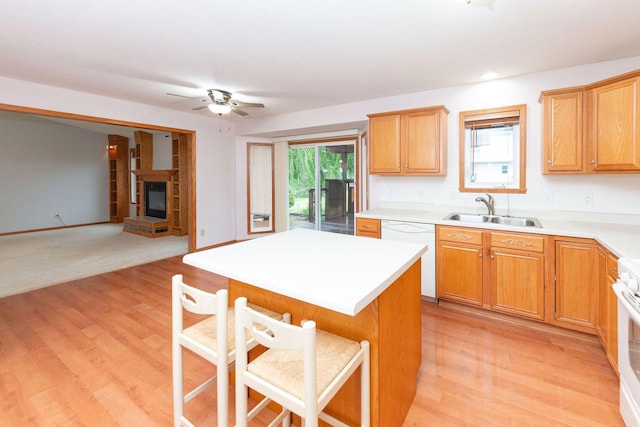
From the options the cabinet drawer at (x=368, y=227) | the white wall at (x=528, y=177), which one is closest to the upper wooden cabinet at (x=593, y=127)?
the white wall at (x=528, y=177)

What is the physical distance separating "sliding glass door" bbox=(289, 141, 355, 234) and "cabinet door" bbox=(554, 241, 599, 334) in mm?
3317

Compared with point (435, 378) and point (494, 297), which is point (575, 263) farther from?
point (435, 378)

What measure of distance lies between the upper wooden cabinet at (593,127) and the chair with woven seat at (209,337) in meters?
2.84

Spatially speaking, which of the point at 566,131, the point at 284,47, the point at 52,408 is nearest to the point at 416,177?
the point at 566,131

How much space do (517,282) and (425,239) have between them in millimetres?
860

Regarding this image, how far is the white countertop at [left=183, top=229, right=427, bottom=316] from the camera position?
3.78 feet

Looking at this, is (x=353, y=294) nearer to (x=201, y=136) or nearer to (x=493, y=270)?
(x=493, y=270)

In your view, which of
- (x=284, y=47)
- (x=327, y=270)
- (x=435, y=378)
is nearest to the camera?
(x=327, y=270)

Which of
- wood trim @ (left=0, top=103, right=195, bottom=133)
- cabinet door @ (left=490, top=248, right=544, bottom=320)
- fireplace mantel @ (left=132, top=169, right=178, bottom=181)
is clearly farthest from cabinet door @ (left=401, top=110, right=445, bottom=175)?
fireplace mantel @ (left=132, top=169, right=178, bottom=181)

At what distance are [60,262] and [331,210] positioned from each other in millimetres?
→ 4513

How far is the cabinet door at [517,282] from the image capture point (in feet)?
8.38

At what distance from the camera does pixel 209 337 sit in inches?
55.5

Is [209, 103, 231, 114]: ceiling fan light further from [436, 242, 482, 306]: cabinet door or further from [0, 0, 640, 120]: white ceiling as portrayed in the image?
[436, 242, 482, 306]: cabinet door

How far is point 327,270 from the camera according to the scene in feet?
4.65
